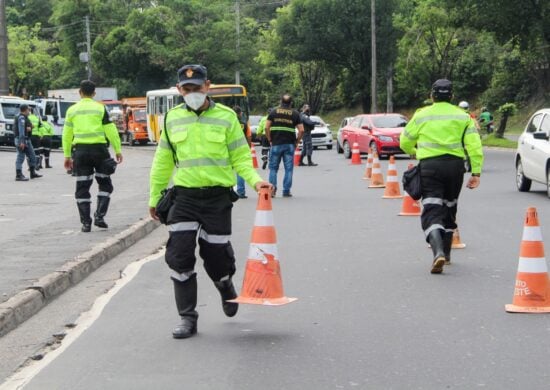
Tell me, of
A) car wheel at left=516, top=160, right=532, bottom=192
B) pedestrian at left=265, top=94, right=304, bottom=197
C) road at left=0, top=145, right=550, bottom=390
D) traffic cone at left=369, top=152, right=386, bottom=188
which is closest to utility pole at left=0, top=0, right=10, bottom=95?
→ traffic cone at left=369, top=152, right=386, bottom=188

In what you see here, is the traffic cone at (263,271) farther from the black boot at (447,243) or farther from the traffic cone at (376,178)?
the traffic cone at (376,178)

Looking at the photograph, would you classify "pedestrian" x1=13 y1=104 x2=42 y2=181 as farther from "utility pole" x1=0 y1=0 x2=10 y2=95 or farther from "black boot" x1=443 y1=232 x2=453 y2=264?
"black boot" x1=443 y1=232 x2=453 y2=264

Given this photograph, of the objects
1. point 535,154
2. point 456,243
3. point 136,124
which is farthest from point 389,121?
point 136,124

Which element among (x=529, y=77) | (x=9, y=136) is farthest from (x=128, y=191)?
(x=529, y=77)

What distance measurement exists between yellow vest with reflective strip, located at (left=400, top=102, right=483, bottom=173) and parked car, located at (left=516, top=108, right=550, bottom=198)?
7.65 metres

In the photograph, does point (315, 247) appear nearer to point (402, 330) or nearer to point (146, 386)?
point (402, 330)

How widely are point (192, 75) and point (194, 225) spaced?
1030 millimetres

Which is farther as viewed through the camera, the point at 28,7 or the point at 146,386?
the point at 28,7

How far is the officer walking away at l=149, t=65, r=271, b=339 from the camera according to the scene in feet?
23.2

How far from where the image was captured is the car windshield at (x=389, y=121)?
109ft

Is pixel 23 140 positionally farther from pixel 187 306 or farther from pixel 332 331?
pixel 332 331

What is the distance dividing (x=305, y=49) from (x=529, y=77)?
13681 mm

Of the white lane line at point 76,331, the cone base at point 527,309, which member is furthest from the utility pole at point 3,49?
the cone base at point 527,309

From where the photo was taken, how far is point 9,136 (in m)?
44.9
